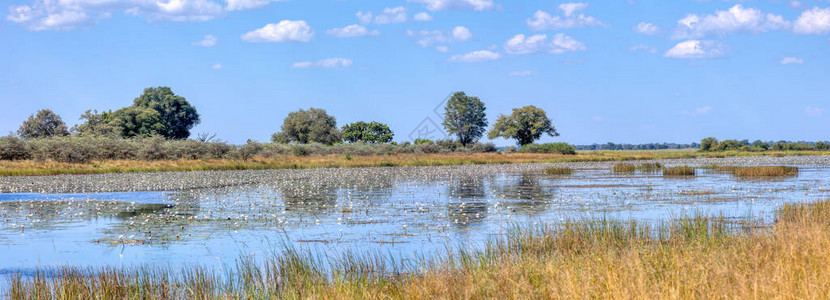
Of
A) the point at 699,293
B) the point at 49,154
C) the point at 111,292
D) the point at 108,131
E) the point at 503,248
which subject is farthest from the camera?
the point at 108,131

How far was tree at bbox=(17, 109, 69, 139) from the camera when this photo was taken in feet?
294

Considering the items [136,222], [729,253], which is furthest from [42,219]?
[729,253]

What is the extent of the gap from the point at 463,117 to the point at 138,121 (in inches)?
1995

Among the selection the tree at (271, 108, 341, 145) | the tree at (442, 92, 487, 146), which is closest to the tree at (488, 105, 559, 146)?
the tree at (442, 92, 487, 146)

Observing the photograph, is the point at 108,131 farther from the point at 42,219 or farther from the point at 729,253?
the point at 729,253

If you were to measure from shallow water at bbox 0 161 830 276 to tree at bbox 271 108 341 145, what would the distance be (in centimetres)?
7699

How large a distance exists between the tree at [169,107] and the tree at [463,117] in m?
41.1

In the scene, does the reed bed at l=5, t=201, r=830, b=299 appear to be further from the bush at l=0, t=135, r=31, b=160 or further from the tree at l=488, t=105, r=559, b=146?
the tree at l=488, t=105, r=559, b=146

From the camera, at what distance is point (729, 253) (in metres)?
10.3

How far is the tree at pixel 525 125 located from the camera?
11456 cm

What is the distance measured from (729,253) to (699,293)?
247 centimetres

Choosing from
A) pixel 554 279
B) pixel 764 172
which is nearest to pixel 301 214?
pixel 554 279

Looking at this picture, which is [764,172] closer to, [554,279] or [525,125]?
[554,279]

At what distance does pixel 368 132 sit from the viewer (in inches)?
Result: 4633
